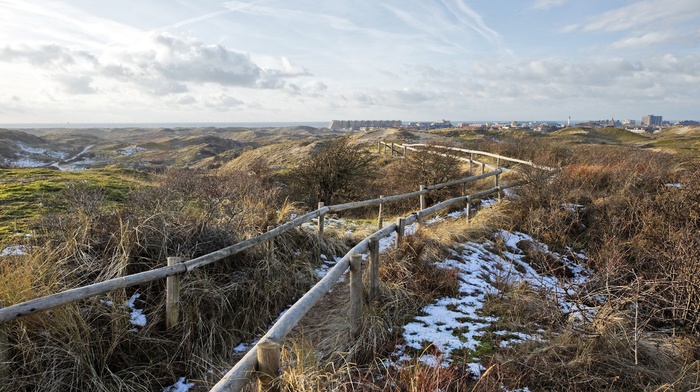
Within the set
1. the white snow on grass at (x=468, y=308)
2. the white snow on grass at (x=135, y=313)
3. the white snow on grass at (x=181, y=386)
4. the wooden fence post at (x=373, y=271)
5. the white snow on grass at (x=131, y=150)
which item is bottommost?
the white snow on grass at (x=131, y=150)

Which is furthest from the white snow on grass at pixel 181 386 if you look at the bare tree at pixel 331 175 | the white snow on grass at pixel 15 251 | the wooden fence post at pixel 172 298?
the bare tree at pixel 331 175

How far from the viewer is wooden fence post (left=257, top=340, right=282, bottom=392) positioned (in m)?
2.56

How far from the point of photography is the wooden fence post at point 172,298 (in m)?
4.50

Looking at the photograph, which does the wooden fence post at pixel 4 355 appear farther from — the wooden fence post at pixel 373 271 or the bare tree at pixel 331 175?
the bare tree at pixel 331 175

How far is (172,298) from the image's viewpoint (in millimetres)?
4547

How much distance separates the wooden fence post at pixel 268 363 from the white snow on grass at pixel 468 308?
156cm

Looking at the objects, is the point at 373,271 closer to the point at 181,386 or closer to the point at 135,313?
the point at 181,386

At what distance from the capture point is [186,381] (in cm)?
436

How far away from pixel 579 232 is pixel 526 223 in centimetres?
130

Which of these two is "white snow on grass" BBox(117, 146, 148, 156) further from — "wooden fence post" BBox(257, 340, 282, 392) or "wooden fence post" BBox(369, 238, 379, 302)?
"wooden fence post" BBox(257, 340, 282, 392)

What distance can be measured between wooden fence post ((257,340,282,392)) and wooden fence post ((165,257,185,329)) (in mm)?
2325

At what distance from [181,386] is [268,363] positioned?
7.66ft

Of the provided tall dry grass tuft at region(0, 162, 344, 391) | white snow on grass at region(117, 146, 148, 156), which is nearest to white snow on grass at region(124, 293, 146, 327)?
tall dry grass tuft at region(0, 162, 344, 391)

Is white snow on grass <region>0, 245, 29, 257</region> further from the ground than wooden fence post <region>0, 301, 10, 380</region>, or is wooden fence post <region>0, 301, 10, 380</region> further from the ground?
white snow on grass <region>0, 245, 29, 257</region>
